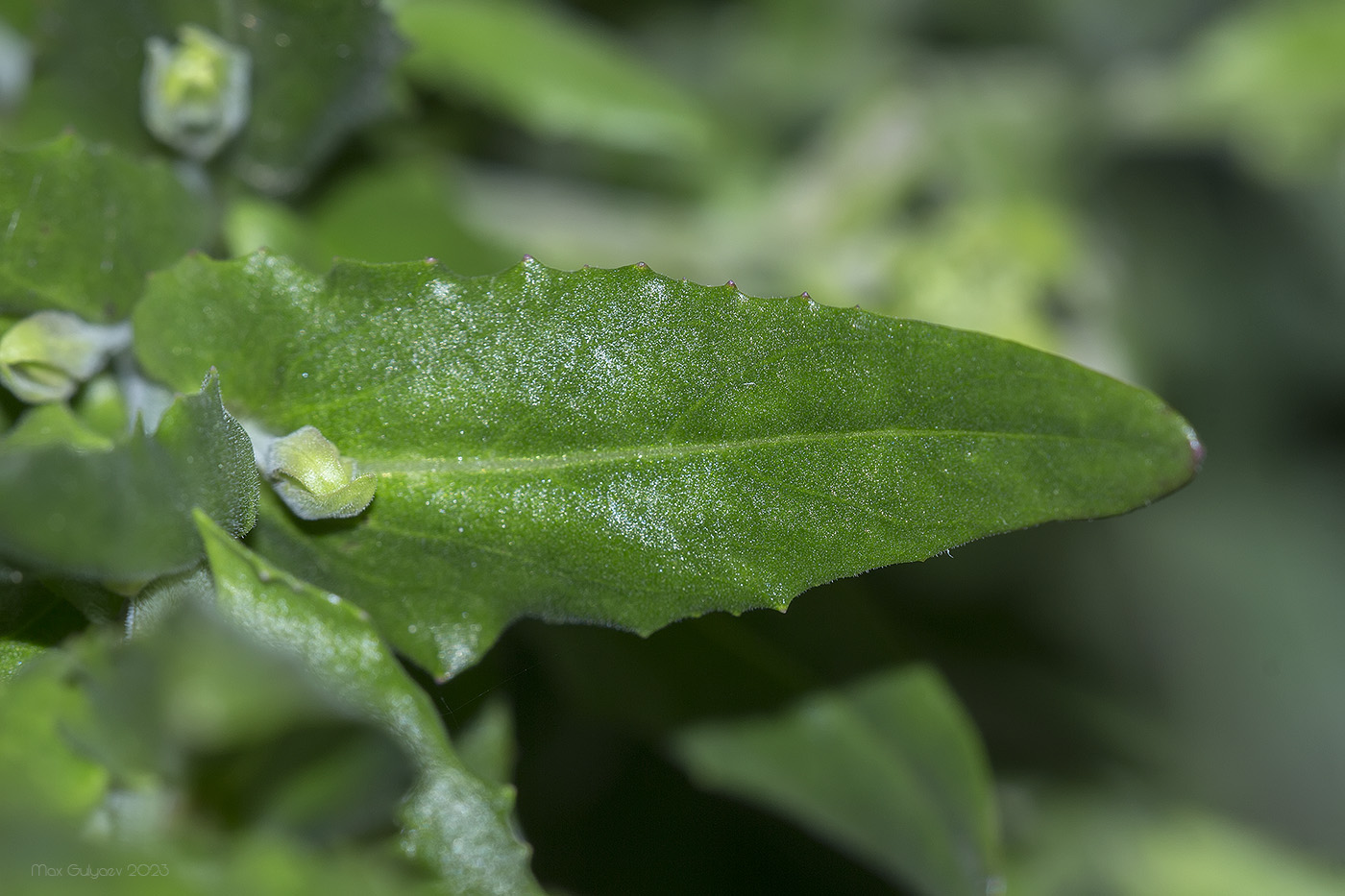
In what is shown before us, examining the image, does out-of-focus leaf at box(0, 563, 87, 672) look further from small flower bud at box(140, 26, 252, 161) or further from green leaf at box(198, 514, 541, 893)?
small flower bud at box(140, 26, 252, 161)

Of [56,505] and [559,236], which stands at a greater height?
[559,236]

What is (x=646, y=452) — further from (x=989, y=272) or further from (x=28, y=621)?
(x=989, y=272)

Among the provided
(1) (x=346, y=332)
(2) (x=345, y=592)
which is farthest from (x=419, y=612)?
(1) (x=346, y=332)

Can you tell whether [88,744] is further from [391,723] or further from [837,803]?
[837,803]

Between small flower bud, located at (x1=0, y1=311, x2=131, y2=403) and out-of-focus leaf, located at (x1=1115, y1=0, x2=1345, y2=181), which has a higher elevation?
out-of-focus leaf, located at (x1=1115, y1=0, x2=1345, y2=181)

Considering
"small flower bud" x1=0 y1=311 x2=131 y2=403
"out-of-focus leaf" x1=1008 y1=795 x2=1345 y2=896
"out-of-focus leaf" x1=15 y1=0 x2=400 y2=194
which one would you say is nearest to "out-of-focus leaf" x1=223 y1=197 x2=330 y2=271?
"out-of-focus leaf" x1=15 y1=0 x2=400 y2=194

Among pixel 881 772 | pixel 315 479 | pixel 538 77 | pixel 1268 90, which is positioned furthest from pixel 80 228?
pixel 1268 90
